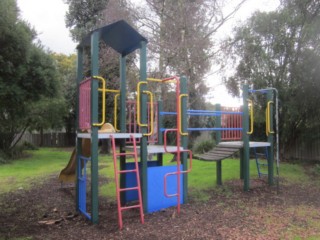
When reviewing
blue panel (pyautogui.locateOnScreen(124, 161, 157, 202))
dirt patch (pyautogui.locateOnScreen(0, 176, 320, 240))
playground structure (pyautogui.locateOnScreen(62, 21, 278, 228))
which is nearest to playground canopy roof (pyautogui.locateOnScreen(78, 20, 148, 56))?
playground structure (pyautogui.locateOnScreen(62, 21, 278, 228))

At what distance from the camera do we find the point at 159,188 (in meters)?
6.03

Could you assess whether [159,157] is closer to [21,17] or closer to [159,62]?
[21,17]

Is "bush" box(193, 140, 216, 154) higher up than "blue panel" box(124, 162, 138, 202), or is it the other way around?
"bush" box(193, 140, 216, 154)

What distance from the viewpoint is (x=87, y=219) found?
5582mm

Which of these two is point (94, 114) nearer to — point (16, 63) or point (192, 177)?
point (16, 63)

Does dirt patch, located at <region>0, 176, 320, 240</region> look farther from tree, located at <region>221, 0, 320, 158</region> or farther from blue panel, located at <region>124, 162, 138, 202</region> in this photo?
tree, located at <region>221, 0, 320, 158</region>

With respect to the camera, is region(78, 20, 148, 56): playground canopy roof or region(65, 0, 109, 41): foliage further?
region(65, 0, 109, 41): foliage

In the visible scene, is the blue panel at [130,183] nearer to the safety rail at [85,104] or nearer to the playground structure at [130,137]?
the playground structure at [130,137]

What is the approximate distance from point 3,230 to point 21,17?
365cm

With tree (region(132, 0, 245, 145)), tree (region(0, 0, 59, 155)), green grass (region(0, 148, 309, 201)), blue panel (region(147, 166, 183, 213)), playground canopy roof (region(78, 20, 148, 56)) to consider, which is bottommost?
green grass (region(0, 148, 309, 201))

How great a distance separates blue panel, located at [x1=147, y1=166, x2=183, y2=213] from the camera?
592 cm

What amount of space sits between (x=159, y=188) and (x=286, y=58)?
27.6 feet

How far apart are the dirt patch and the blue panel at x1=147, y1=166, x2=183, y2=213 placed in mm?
176

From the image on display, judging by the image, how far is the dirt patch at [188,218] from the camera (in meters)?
4.72
